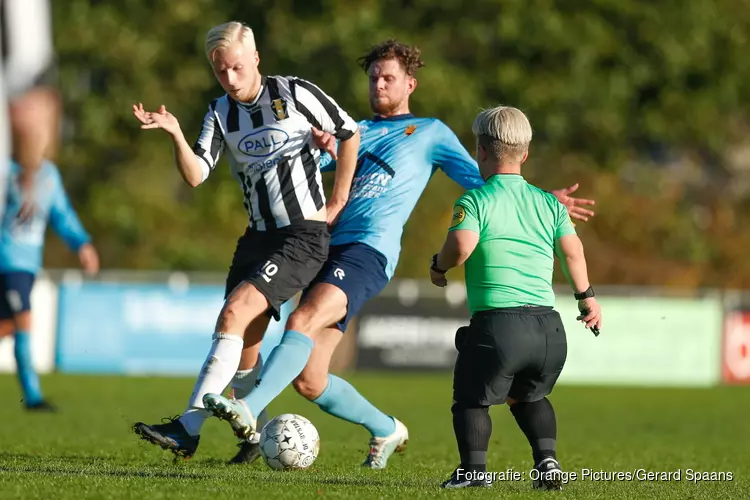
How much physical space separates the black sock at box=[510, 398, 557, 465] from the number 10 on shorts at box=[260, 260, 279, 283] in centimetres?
140

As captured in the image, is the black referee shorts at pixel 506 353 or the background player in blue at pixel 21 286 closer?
the black referee shorts at pixel 506 353

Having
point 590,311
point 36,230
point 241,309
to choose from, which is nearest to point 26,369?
point 36,230

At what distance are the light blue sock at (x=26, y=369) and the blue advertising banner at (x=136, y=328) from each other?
20.7 feet

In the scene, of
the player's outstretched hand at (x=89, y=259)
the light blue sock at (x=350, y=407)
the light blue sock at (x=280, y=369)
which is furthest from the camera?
the player's outstretched hand at (x=89, y=259)

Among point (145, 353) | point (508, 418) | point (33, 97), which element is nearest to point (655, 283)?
point (145, 353)

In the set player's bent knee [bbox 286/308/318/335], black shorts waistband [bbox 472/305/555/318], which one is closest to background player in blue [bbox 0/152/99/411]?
player's bent knee [bbox 286/308/318/335]

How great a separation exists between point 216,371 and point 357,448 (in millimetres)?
2436

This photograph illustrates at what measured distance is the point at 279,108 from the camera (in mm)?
6441

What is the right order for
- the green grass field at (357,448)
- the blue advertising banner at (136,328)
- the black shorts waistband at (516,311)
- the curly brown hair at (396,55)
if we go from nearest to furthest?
the green grass field at (357,448), the black shorts waistband at (516,311), the curly brown hair at (396,55), the blue advertising banner at (136,328)

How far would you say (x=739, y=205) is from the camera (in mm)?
33125

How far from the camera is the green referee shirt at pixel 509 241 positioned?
562 cm

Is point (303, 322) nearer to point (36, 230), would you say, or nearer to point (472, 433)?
point (472, 433)

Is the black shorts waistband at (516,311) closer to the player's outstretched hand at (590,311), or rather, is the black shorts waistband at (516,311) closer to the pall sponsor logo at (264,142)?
the player's outstretched hand at (590,311)

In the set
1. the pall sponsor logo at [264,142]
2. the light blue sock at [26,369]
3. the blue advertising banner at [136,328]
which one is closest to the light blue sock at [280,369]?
the pall sponsor logo at [264,142]
